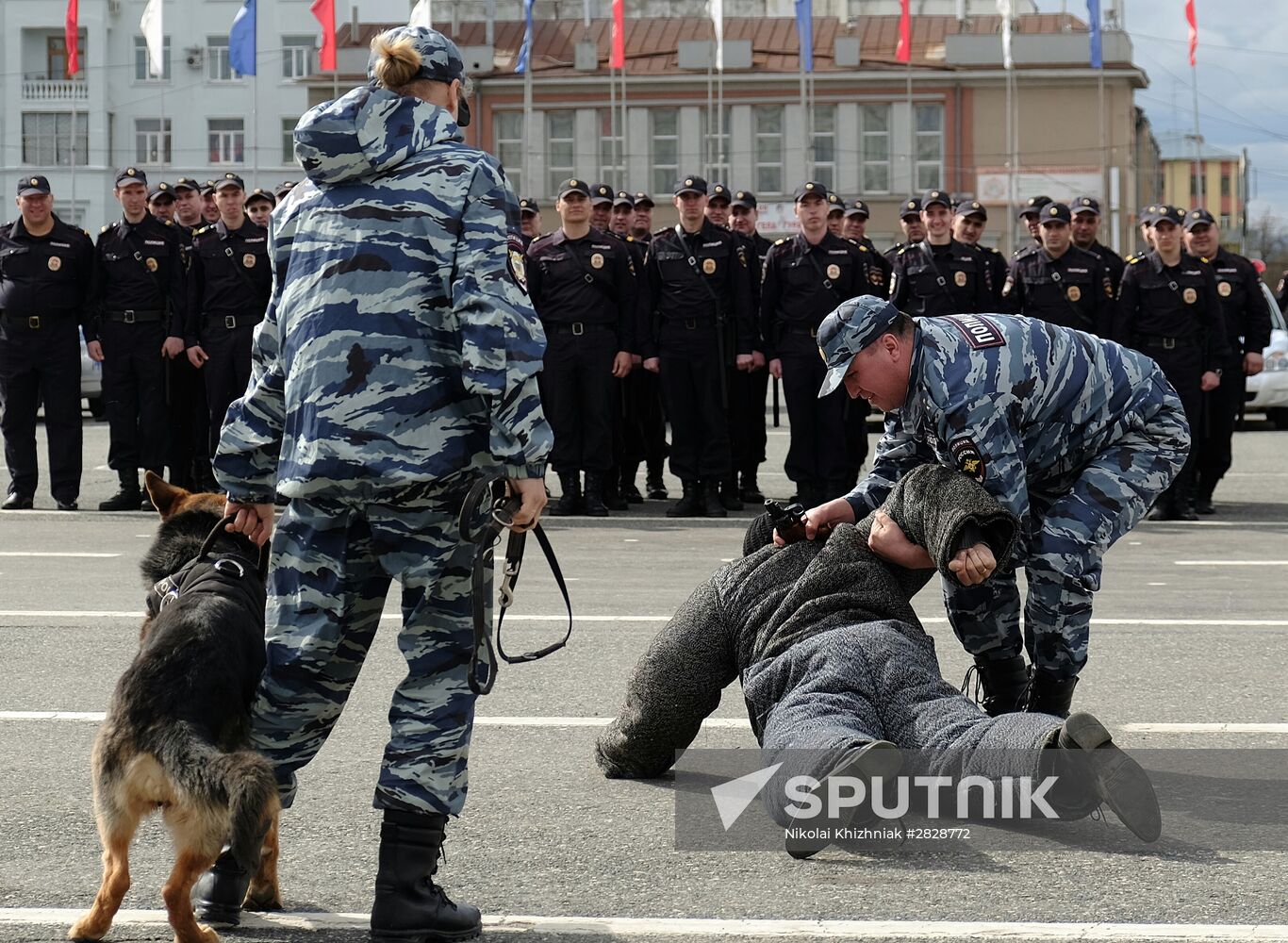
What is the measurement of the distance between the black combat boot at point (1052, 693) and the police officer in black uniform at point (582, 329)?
7.73 meters

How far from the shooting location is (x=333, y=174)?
4078mm

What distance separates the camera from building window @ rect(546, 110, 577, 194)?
59.0 metres

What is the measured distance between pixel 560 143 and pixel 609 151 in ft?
5.36

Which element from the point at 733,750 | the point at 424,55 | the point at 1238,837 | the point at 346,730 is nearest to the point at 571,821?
the point at 733,750

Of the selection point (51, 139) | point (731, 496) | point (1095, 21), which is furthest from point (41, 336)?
point (51, 139)

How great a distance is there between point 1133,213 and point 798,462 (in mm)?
51770

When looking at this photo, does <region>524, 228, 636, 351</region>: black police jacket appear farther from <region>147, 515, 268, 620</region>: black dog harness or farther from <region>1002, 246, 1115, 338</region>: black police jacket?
<region>147, 515, 268, 620</region>: black dog harness

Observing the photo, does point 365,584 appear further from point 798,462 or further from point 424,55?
point 798,462

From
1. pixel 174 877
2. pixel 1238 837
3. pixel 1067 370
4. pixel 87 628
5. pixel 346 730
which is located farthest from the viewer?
pixel 87 628

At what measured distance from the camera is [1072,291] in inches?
528

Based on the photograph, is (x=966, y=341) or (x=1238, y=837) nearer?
(x=1238, y=837)

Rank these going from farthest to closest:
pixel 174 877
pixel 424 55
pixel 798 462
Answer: pixel 798 462 < pixel 424 55 < pixel 174 877

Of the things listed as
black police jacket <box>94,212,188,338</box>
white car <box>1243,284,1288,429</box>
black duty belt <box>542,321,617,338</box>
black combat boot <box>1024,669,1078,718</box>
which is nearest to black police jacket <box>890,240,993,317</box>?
black duty belt <box>542,321,617,338</box>

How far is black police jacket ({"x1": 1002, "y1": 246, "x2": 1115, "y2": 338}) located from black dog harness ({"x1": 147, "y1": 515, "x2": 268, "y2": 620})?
971 cm
